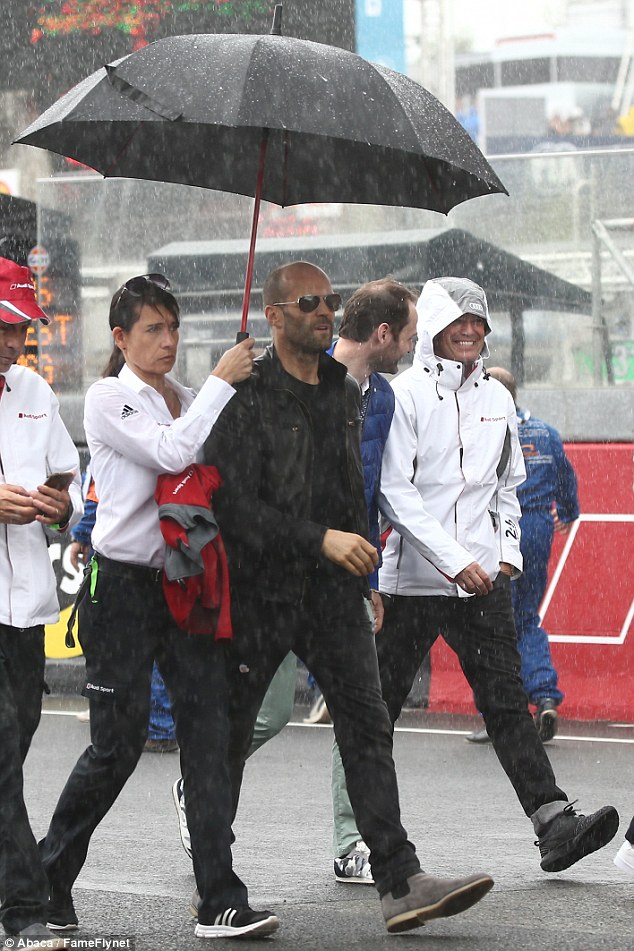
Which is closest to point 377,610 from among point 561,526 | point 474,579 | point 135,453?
point 474,579

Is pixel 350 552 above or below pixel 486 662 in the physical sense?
above

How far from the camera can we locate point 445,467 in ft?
18.4

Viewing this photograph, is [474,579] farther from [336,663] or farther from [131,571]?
[131,571]

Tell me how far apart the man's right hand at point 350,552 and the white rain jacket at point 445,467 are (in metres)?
0.80

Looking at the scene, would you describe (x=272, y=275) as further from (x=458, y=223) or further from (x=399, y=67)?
(x=399, y=67)

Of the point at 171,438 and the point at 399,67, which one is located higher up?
the point at 399,67

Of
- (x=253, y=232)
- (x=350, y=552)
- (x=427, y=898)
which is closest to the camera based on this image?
(x=427, y=898)

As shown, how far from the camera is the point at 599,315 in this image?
493 inches

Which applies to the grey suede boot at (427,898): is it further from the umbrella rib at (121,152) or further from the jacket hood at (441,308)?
the umbrella rib at (121,152)

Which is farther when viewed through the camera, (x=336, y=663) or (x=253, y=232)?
(x=253, y=232)

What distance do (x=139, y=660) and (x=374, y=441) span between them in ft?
4.18

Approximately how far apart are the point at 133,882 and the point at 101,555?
1.35 meters

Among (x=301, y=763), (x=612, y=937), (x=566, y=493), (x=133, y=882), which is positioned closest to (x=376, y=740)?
(x=612, y=937)

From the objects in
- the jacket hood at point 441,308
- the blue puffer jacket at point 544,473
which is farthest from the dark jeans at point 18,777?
the blue puffer jacket at point 544,473
